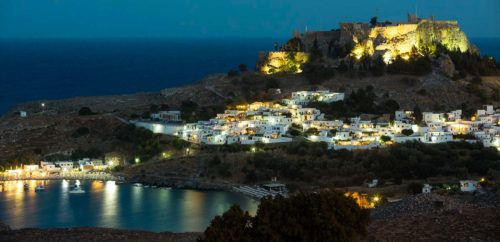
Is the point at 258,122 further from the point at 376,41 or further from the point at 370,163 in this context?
the point at 376,41

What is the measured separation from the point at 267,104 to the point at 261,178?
8601 millimetres

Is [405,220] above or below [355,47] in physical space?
below

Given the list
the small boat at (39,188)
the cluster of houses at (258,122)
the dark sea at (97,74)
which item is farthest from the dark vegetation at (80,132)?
the dark sea at (97,74)

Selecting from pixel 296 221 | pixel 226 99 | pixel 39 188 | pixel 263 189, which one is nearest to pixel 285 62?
pixel 226 99

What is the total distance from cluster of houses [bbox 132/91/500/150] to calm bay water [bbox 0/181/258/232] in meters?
4.40

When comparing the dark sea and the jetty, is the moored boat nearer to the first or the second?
the jetty

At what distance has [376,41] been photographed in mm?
40219

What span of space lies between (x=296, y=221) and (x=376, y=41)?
2917 cm

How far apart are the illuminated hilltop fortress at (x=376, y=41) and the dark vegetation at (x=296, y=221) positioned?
91.7 feet

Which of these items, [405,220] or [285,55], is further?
[285,55]

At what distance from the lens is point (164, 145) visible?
33062mm

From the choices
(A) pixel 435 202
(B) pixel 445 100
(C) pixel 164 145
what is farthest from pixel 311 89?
(A) pixel 435 202

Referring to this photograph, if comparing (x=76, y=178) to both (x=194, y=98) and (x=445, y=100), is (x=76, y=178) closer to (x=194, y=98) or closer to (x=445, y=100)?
(x=194, y=98)

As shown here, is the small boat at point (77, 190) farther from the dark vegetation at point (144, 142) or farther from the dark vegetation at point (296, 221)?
the dark vegetation at point (296, 221)
